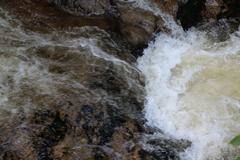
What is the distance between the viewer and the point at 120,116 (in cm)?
519

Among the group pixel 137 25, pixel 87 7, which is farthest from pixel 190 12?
pixel 87 7

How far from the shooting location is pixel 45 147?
15.3 ft

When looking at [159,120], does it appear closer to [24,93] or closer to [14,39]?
[24,93]

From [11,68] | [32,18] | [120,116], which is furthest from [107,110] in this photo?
[32,18]

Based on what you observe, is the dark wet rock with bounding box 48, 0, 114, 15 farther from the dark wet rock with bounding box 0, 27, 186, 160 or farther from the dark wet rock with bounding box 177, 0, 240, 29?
the dark wet rock with bounding box 177, 0, 240, 29

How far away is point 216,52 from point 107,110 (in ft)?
6.61

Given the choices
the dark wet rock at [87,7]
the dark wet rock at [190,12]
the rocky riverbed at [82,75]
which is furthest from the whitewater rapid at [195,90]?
the dark wet rock at [87,7]

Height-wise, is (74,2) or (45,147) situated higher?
(74,2)

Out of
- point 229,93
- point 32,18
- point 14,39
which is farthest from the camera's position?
point 32,18

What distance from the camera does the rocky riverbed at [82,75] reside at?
15.7 ft

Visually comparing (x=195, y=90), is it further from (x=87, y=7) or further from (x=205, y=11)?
(x=87, y=7)

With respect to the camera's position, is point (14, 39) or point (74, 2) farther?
point (74, 2)

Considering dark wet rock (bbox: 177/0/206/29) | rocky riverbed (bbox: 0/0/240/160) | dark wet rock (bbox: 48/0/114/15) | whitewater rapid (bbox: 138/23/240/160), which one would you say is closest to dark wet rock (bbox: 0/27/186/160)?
rocky riverbed (bbox: 0/0/240/160)

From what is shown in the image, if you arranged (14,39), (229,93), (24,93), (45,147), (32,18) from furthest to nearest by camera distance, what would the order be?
1. (32,18)
2. (14,39)
3. (229,93)
4. (24,93)
5. (45,147)
